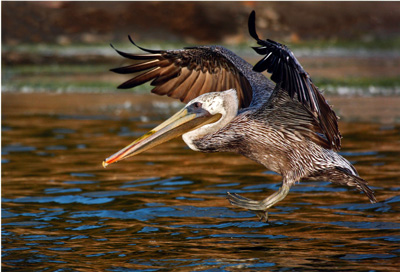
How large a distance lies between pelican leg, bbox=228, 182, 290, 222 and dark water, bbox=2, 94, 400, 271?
0.15 metres

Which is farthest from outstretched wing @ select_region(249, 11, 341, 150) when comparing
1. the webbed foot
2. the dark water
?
the dark water

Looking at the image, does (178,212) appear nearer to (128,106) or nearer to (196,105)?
(196,105)

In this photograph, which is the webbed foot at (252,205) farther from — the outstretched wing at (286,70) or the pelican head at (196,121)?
the outstretched wing at (286,70)

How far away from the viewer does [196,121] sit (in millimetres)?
6355

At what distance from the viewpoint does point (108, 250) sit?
5.99 m

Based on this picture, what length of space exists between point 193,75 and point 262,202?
1.51m

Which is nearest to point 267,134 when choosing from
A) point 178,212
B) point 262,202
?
point 262,202

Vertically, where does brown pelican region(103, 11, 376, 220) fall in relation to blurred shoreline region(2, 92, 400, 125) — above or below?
below

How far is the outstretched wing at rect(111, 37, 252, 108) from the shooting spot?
7.21 meters

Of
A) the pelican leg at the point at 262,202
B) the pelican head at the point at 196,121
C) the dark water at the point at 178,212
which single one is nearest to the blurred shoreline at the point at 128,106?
the dark water at the point at 178,212

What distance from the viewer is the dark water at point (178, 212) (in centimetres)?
571

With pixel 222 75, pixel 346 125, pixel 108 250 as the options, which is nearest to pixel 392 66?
pixel 346 125

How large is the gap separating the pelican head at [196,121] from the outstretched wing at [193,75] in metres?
0.78

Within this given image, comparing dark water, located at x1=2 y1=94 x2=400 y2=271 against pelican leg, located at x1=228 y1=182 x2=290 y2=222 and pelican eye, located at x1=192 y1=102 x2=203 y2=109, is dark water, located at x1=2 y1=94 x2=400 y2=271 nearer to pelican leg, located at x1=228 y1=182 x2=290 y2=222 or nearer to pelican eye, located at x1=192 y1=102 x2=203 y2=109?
pelican leg, located at x1=228 y1=182 x2=290 y2=222
